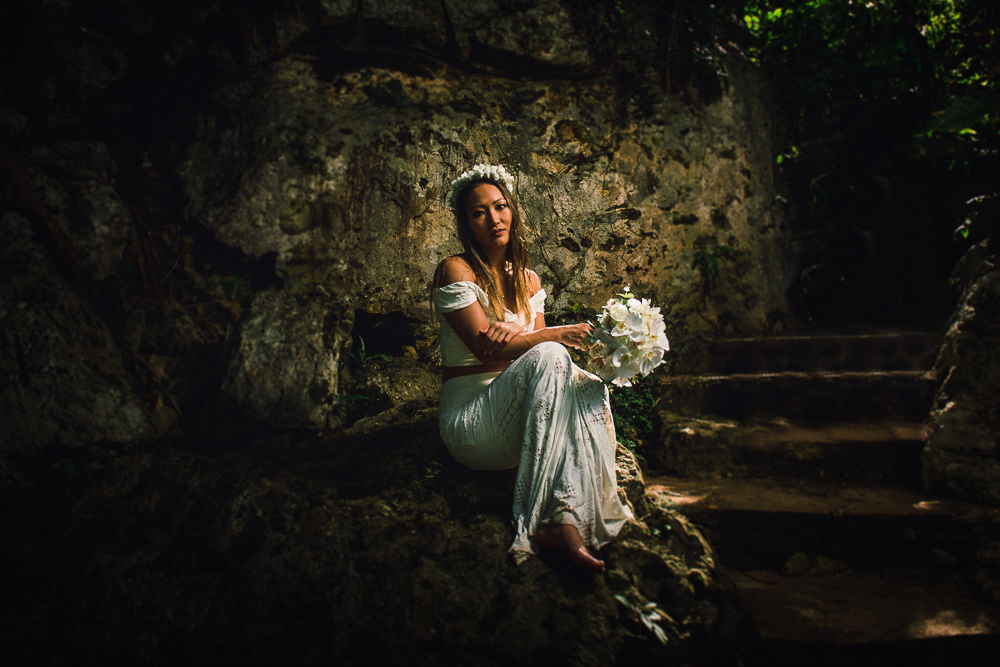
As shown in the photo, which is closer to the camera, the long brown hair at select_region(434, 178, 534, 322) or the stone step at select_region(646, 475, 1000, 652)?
the stone step at select_region(646, 475, 1000, 652)

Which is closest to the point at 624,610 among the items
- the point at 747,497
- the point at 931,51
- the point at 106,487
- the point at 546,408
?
the point at 546,408

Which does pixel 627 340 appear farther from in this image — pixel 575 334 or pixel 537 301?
pixel 537 301

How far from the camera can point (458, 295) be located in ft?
8.58

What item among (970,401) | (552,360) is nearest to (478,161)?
(552,360)

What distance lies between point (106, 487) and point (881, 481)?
4.72 metres

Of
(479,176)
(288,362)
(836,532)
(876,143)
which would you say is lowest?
(836,532)

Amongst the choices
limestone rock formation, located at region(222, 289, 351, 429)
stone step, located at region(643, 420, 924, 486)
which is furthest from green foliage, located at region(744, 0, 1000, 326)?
limestone rock formation, located at region(222, 289, 351, 429)

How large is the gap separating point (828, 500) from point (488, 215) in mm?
2720

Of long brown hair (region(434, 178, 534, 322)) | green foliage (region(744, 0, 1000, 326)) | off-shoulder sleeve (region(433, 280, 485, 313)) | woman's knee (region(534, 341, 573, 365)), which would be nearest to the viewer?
woman's knee (region(534, 341, 573, 365))

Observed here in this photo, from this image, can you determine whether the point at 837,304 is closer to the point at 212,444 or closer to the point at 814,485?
the point at 814,485

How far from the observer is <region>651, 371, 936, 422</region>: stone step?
3.93 metres

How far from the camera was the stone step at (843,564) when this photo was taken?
2.29 metres

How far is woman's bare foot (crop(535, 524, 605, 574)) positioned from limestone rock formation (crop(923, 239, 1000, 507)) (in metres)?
Result: 2.63

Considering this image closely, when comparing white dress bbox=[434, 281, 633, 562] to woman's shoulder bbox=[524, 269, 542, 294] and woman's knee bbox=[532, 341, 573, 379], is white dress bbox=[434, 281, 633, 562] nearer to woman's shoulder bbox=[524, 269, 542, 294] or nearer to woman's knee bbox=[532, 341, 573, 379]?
woman's knee bbox=[532, 341, 573, 379]
